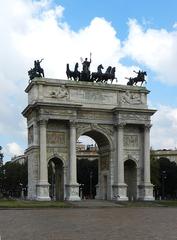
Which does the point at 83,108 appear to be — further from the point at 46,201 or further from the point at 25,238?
the point at 25,238

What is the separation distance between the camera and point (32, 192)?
62.6 m

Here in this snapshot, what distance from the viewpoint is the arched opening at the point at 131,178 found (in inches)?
2601

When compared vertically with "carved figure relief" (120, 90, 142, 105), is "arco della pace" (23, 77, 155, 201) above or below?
below

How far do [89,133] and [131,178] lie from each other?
7698mm

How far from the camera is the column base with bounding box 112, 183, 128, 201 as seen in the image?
2451 inches

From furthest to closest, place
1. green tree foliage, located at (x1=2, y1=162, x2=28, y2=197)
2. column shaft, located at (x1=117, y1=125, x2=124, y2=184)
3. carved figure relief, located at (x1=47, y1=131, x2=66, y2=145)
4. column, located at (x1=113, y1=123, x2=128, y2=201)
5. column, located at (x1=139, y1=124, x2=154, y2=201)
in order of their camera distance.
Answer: green tree foliage, located at (x1=2, y1=162, x2=28, y2=197) → column, located at (x1=139, y1=124, x2=154, y2=201) → column shaft, located at (x1=117, y1=125, x2=124, y2=184) → column, located at (x1=113, y1=123, x2=128, y2=201) → carved figure relief, located at (x1=47, y1=131, x2=66, y2=145)

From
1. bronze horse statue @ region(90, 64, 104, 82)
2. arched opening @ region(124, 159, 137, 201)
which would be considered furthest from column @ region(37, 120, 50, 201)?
arched opening @ region(124, 159, 137, 201)

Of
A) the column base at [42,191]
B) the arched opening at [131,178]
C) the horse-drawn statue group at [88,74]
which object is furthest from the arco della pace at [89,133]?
the horse-drawn statue group at [88,74]

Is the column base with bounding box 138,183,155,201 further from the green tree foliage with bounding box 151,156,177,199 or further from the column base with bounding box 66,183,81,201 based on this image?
the green tree foliage with bounding box 151,156,177,199

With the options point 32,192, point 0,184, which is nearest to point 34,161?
point 32,192

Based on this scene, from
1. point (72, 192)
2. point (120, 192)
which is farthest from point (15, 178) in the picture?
point (72, 192)

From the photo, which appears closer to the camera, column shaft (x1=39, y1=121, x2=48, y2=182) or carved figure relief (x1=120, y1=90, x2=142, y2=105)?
column shaft (x1=39, y1=121, x2=48, y2=182)

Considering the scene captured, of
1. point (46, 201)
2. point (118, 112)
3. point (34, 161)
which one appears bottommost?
point (46, 201)

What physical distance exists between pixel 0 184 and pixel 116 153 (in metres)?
70.1
